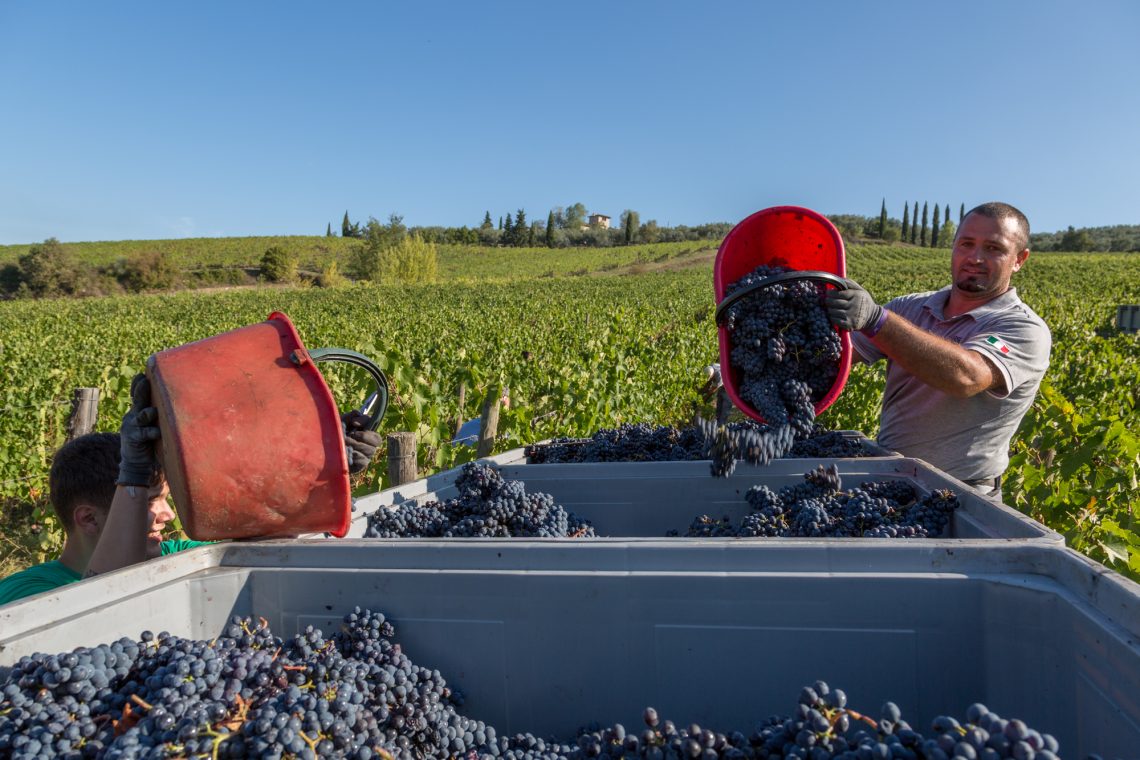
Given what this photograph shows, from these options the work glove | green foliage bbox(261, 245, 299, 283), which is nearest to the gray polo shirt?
the work glove

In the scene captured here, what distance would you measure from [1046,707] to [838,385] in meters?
1.60

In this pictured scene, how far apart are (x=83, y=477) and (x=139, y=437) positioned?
2.01ft

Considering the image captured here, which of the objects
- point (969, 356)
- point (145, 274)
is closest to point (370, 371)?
point (969, 356)

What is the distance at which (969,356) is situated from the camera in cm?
248

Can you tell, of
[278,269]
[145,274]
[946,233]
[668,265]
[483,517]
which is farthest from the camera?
[946,233]

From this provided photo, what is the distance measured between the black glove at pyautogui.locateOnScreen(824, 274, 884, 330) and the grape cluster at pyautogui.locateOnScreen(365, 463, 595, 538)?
105cm

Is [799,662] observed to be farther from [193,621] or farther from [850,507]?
[193,621]

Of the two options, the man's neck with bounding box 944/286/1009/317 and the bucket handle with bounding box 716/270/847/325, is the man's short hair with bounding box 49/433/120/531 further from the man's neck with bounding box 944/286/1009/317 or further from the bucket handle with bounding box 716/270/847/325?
the man's neck with bounding box 944/286/1009/317

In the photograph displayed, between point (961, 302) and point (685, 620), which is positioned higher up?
point (961, 302)

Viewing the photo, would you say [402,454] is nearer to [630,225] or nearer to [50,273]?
[50,273]

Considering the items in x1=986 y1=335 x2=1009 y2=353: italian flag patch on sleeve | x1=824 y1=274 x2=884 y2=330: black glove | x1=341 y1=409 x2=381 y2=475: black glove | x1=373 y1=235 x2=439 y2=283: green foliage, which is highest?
x1=373 y1=235 x2=439 y2=283: green foliage

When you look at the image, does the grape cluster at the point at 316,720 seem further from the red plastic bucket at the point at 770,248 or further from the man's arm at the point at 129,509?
the red plastic bucket at the point at 770,248

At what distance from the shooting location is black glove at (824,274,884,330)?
2309 millimetres

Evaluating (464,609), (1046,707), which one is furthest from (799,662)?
(464,609)
